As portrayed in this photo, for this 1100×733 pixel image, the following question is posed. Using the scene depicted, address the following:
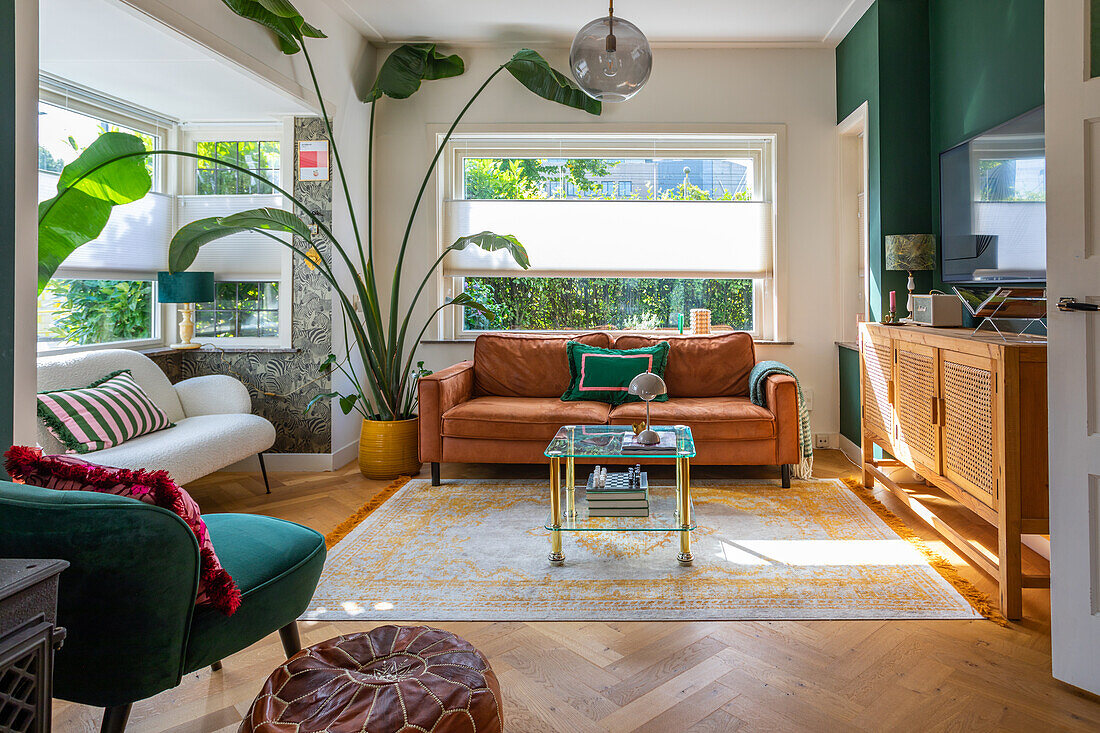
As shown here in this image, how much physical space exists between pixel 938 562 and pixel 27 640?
2.95 metres

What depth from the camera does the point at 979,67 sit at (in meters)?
3.52

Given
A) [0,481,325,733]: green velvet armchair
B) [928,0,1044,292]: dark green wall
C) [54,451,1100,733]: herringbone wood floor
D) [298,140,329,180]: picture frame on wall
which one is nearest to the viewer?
[0,481,325,733]: green velvet armchair

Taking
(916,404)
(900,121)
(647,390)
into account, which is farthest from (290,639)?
(900,121)

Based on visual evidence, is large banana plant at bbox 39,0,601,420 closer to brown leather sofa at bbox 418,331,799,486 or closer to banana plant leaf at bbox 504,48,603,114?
banana plant leaf at bbox 504,48,603,114

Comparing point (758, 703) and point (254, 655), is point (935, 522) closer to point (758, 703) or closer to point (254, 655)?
point (758, 703)

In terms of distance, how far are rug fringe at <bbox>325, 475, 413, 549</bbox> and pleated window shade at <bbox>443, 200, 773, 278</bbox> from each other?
182 cm

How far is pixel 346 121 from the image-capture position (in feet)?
15.3

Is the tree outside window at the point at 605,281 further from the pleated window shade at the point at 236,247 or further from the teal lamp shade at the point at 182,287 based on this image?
the teal lamp shade at the point at 182,287

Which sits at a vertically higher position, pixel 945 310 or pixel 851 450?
pixel 945 310

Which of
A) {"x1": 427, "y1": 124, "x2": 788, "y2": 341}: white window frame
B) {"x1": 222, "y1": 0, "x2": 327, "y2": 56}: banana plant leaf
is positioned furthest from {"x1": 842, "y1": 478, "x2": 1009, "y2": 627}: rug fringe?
{"x1": 222, "y1": 0, "x2": 327, "y2": 56}: banana plant leaf

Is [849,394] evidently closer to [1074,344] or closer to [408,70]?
[1074,344]

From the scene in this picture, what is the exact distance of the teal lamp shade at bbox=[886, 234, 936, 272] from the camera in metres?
3.82

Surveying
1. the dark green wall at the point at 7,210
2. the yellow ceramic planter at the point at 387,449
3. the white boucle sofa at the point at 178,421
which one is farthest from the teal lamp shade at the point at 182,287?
the dark green wall at the point at 7,210

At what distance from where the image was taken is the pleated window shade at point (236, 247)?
4.55m
